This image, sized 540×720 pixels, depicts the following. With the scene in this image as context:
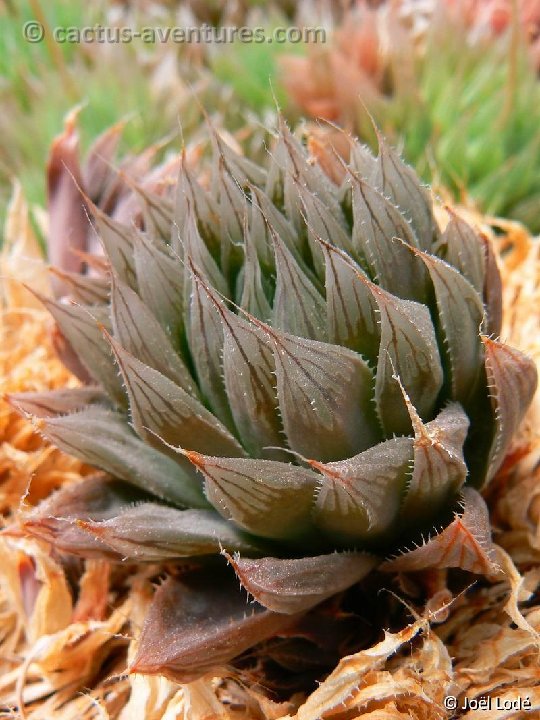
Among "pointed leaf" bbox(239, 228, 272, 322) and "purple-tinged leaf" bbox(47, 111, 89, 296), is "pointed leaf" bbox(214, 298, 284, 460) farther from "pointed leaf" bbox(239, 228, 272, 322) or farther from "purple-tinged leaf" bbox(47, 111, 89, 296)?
"purple-tinged leaf" bbox(47, 111, 89, 296)

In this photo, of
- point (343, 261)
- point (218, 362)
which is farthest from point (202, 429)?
point (343, 261)

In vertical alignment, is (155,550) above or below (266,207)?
below

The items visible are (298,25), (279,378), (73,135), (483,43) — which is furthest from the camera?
(298,25)

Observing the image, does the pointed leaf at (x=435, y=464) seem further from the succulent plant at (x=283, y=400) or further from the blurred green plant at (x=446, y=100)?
the blurred green plant at (x=446, y=100)

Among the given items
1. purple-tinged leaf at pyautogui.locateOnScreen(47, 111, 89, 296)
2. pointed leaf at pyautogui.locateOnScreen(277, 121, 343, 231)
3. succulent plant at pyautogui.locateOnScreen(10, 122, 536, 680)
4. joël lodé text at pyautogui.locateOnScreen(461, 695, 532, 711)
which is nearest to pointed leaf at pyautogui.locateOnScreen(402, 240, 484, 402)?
succulent plant at pyautogui.locateOnScreen(10, 122, 536, 680)

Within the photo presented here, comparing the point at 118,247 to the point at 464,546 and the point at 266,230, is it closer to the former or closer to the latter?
the point at 266,230

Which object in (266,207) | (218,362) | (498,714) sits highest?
(266,207)

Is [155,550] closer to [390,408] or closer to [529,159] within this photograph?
[390,408]
